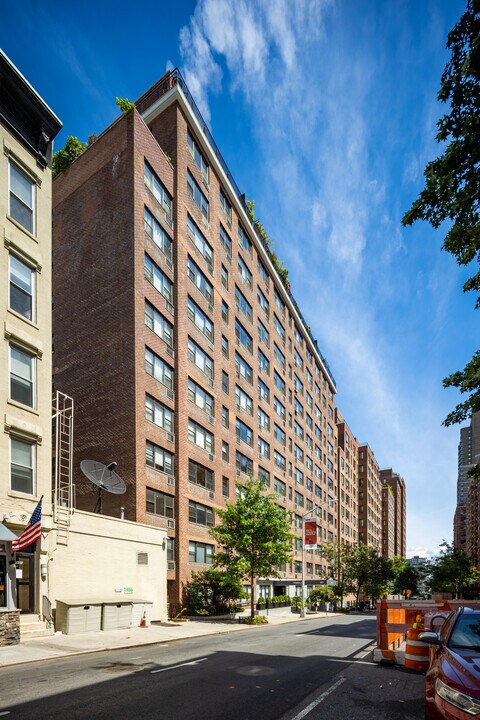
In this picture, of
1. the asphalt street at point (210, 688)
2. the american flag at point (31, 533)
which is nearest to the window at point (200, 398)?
the american flag at point (31, 533)

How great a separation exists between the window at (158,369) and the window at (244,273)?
17.4m

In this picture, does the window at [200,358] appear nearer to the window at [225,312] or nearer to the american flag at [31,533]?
the window at [225,312]

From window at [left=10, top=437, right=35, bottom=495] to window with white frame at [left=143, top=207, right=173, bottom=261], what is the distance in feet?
61.0

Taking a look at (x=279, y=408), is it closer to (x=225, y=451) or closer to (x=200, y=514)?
(x=225, y=451)

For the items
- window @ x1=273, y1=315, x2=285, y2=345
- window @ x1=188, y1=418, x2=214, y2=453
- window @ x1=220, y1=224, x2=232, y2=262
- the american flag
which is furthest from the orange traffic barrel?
window @ x1=273, y1=315, x2=285, y2=345

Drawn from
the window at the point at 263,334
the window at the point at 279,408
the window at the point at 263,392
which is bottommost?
the window at the point at 279,408

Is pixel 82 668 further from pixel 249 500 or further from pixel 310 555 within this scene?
pixel 310 555

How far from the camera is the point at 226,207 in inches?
1891

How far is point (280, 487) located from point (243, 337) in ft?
60.5

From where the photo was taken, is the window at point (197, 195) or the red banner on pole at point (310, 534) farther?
the window at point (197, 195)

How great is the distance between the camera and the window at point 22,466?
772 inches

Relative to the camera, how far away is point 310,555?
6906cm

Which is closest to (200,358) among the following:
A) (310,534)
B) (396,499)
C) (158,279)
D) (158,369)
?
(158,369)

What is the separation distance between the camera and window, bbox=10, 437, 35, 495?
19.6 m
